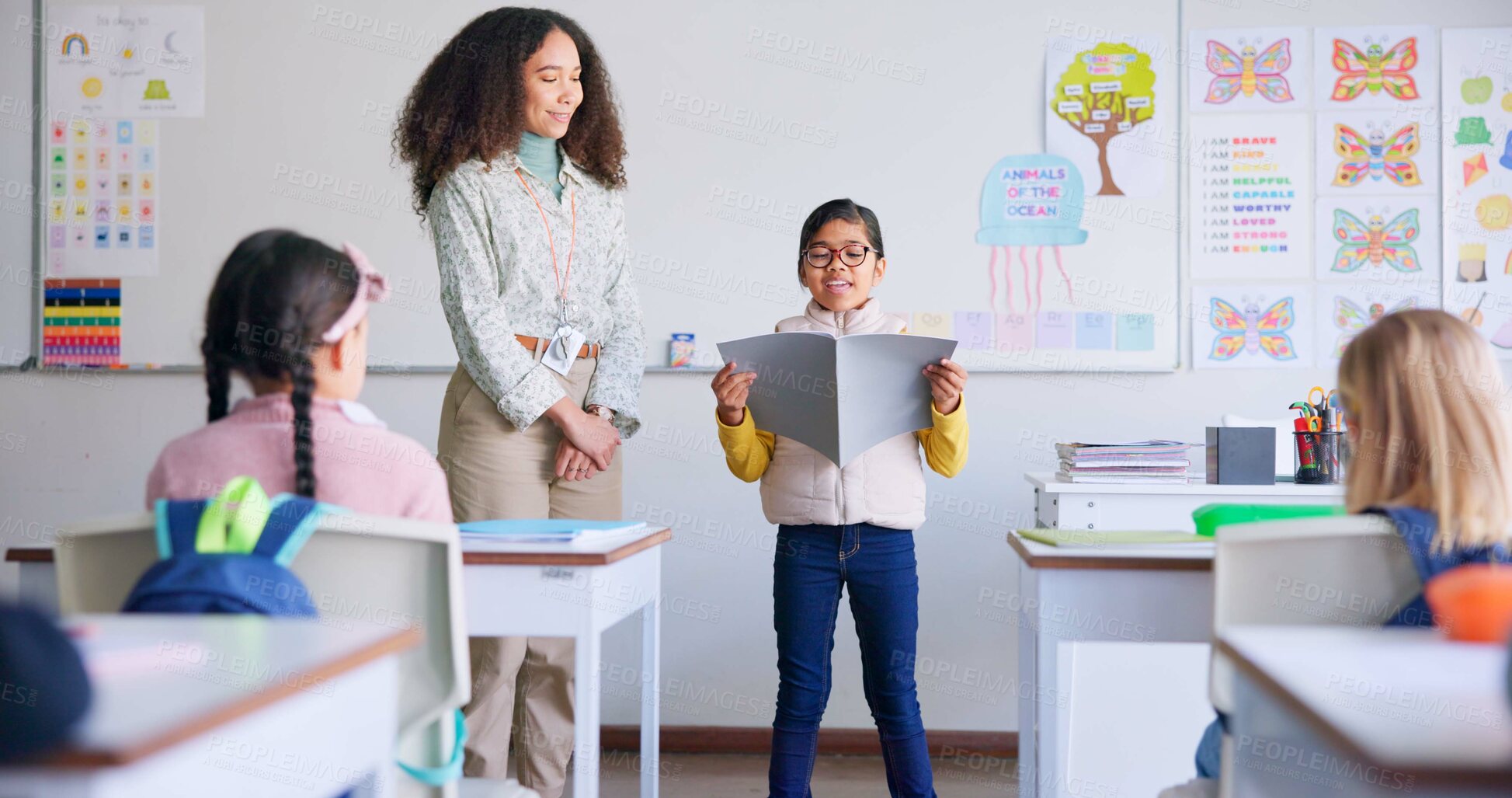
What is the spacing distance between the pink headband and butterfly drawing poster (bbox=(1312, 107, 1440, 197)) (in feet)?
8.75

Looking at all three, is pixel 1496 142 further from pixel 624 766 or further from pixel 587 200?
pixel 624 766

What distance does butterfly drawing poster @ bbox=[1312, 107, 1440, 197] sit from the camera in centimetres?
308

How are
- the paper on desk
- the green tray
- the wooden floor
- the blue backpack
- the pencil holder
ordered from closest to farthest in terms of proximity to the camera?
the blue backpack → the green tray → the paper on desk → the pencil holder → the wooden floor

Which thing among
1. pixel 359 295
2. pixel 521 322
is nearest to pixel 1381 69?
pixel 521 322

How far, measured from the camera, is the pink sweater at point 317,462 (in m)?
1.29

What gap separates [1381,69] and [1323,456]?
1193mm

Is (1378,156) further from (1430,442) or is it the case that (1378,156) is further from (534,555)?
(534,555)

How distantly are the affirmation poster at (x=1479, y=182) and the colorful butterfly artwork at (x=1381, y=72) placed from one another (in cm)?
10

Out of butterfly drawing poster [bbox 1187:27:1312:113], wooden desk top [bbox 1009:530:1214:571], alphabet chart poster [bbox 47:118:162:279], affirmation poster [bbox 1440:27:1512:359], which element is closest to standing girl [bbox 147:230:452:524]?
wooden desk top [bbox 1009:530:1214:571]

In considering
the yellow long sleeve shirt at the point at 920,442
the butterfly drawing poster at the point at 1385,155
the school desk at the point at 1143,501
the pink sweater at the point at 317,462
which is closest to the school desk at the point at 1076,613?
the yellow long sleeve shirt at the point at 920,442

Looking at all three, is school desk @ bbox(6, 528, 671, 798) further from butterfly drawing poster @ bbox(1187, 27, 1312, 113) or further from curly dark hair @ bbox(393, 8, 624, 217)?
butterfly drawing poster @ bbox(1187, 27, 1312, 113)

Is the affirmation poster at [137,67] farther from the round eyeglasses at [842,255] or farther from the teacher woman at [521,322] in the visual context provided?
the round eyeglasses at [842,255]

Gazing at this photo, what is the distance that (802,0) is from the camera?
125 inches

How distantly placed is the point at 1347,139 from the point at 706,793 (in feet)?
8.12
